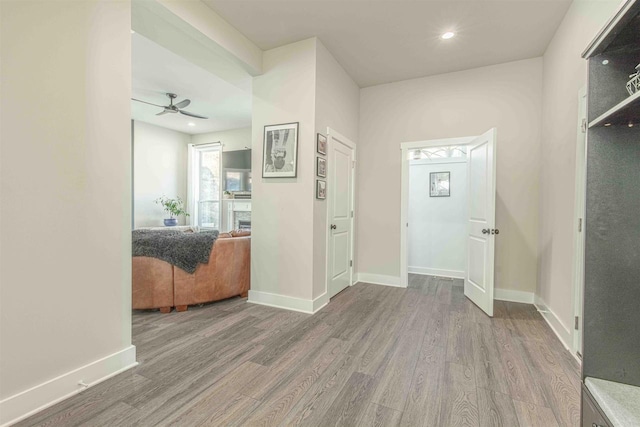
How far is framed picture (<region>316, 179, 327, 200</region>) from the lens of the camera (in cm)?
313

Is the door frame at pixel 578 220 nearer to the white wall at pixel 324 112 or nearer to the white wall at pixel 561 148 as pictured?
the white wall at pixel 561 148

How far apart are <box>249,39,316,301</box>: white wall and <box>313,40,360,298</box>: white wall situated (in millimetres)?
100

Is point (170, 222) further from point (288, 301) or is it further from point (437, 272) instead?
point (437, 272)

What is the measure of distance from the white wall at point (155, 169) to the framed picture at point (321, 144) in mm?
4904

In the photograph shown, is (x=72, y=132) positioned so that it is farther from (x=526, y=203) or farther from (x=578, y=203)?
(x=526, y=203)

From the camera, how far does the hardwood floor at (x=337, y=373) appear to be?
1538 millimetres

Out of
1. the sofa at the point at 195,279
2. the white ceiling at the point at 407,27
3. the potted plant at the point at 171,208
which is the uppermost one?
the white ceiling at the point at 407,27

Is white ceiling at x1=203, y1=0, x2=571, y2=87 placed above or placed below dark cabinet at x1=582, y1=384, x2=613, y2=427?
above

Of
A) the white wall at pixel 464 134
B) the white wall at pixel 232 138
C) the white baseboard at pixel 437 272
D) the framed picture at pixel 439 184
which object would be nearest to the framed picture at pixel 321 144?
the white wall at pixel 464 134

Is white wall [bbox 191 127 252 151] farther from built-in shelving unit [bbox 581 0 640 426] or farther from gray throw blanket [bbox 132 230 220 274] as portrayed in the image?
built-in shelving unit [bbox 581 0 640 426]

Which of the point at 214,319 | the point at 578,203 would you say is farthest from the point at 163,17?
the point at 578,203

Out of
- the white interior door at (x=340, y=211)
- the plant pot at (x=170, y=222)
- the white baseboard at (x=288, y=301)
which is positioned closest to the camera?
the white baseboard at (x=288, y=301)

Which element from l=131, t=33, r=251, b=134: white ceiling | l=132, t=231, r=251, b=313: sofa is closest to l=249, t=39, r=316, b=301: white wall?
l=132, t=231, r=251, b=313: sofa

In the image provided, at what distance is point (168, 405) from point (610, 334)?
213cm
